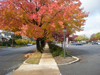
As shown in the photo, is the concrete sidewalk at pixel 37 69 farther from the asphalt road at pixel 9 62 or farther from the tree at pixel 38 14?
the tree at pixel 38 14

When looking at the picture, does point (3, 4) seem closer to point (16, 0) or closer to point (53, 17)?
point (16, 0)

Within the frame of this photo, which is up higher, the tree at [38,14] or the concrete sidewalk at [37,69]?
the tree at [38,14]

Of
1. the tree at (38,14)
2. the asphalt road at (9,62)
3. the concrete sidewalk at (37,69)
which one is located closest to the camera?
the concrete sidewalk at (37,69)

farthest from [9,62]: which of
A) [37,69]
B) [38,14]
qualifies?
[38,14]

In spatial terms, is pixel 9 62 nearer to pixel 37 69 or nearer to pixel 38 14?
pixel 37 69

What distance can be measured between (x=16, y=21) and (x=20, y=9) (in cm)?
127

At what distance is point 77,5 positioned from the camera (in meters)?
9.27

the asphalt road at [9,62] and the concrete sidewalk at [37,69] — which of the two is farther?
the asphalt road at [9,62]

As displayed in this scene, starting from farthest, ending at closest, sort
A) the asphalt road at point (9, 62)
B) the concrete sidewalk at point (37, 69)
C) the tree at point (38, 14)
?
the tree at point (38, 14) → the asphalt road at point (9, 62) → the concrete sidewalk at point (37, 69)

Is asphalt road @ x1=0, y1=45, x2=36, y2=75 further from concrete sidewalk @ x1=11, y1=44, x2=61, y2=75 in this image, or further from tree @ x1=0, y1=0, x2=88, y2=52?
tree @ x1=0, y1=0, x2=88, y2=52

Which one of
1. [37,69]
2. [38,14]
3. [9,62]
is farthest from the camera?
[38,14]

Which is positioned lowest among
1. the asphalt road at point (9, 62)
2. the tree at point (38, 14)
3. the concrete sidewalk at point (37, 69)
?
the asphalt road at point (9, 62)

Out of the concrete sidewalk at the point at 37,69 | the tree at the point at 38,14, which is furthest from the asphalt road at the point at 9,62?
the tree at the point at 38,14

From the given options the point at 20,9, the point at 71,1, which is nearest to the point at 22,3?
the point at 20,9
